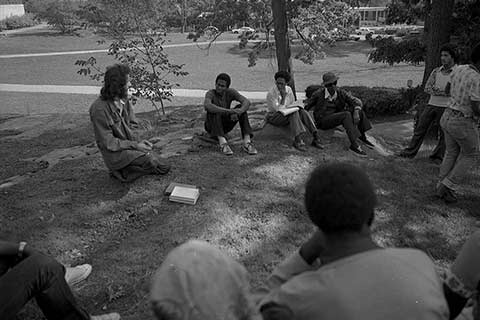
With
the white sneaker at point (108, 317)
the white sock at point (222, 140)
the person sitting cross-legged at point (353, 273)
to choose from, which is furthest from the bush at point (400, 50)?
the person sitting cross-legged at point (353, 273)

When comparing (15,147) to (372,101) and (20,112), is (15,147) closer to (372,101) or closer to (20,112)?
(20,112)

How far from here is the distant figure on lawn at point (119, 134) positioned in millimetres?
4594

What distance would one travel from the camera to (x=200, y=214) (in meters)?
4.35

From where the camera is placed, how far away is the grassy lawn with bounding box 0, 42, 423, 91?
1622 cm

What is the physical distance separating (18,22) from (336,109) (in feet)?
122

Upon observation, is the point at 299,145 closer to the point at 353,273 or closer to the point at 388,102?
the point at 353,273

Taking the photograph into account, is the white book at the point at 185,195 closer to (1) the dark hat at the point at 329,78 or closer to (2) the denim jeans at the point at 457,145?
(1) the dark hat at the point at 329,78

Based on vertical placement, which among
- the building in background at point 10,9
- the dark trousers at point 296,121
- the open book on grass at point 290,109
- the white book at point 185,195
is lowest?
the white book at point 185,195

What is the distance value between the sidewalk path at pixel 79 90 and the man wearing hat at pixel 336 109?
21.4 ft

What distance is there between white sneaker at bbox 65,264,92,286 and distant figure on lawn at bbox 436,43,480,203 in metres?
3.80

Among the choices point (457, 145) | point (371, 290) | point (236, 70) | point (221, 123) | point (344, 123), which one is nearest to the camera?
point (371, 290)

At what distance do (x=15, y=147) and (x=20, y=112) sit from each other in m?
4.93

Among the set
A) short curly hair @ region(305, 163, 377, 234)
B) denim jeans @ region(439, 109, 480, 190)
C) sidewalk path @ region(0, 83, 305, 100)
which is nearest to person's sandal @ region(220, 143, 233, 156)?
denim jeans @ region(439, 109, 480, 190)

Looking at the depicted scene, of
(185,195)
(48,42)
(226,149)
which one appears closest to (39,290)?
(185,195)
